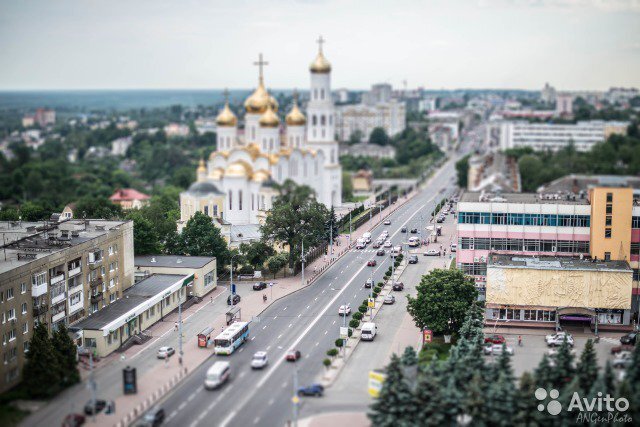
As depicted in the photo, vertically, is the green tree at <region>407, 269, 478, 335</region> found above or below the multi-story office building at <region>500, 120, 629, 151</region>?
below

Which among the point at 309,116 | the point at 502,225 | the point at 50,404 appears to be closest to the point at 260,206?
the point at 309,116

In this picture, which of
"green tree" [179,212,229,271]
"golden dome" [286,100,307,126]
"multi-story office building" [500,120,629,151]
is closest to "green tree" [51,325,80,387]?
"green tree" [179,212,229,271]

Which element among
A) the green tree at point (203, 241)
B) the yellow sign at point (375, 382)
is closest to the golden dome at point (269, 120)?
the green tree at point (203, 241)

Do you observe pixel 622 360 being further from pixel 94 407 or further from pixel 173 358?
pixel 94 407

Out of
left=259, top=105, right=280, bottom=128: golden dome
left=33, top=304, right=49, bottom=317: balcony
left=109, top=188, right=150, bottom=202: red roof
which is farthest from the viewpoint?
left=109, top=188, right=150, bottom=202: red roof

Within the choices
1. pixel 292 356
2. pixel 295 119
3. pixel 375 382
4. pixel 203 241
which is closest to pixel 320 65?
pixel 295 119

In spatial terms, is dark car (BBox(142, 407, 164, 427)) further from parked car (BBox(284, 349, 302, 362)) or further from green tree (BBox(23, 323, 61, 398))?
parked car (BBox(284, 349, 302, 362))

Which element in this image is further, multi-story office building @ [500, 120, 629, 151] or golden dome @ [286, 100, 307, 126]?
multi-story office building @ [500, 120, 629, 151]
